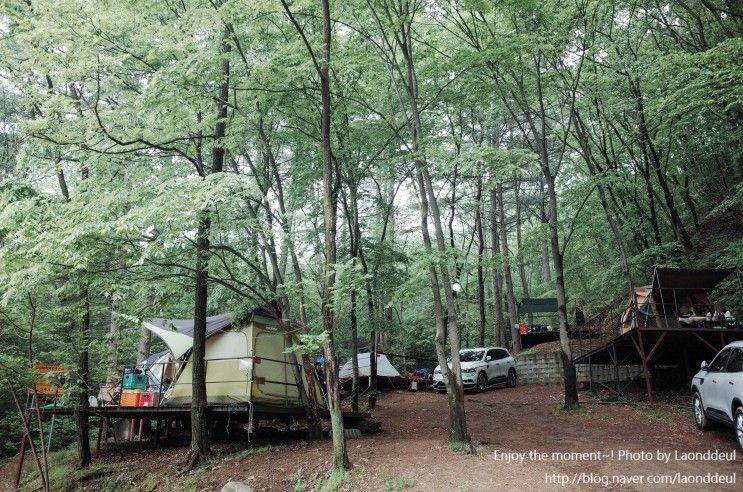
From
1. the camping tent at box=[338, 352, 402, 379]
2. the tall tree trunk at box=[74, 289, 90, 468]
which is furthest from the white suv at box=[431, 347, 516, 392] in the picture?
the tall tree trunk at box=[74, 289, 90, 468]

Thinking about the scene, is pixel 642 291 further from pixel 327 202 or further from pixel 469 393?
pixel 327 202

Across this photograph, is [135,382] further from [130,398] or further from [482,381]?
[482,381]

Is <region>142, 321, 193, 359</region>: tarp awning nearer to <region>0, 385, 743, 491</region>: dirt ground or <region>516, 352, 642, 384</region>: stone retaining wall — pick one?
<region>0, 385, 743, 491</region>: dirt ground

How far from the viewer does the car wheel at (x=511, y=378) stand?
63.2 feet

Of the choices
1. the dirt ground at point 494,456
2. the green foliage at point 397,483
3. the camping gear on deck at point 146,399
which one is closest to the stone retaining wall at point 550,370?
the dirt ground at point 494,456

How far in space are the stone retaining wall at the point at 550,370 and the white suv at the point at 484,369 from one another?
0.61 meters

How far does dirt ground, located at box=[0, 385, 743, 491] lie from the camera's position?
22.0 feet

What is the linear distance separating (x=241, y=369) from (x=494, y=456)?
6093 millimetres

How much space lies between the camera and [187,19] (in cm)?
907

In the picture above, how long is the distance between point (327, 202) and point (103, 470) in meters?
8.27

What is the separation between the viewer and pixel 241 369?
11.2 meters

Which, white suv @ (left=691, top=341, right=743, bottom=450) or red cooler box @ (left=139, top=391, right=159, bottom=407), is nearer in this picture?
white suv @ (left=691, top=341, right=743, bottom=450)

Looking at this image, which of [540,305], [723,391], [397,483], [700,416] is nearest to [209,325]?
[397,483]

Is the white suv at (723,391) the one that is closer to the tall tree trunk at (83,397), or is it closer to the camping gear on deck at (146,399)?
the camping gear on deck at (146,399)
